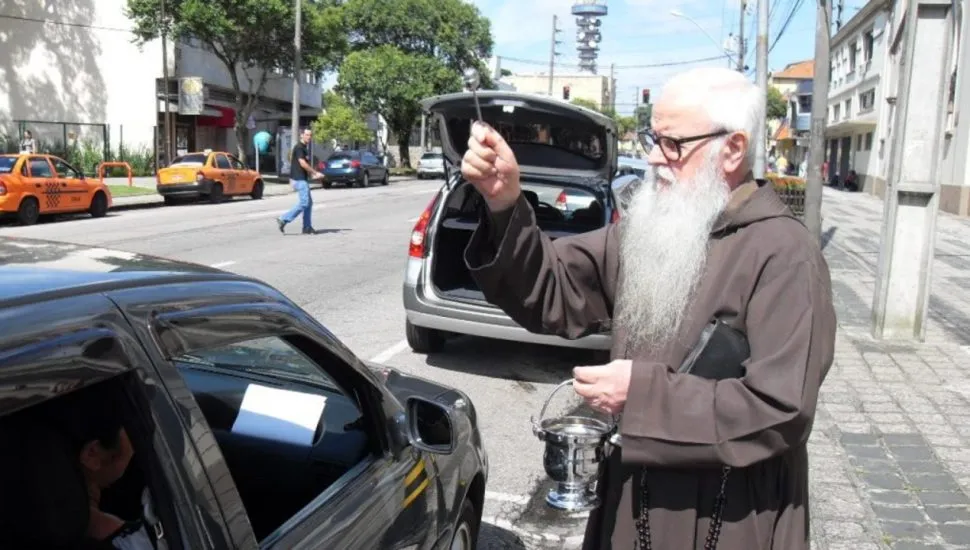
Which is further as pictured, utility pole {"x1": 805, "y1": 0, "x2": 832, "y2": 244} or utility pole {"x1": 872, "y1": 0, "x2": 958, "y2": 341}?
utility pole {"x1": 805, "y1": 0, "x2": 832, "y2": 244}

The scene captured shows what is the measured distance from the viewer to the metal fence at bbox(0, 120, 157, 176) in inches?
1172

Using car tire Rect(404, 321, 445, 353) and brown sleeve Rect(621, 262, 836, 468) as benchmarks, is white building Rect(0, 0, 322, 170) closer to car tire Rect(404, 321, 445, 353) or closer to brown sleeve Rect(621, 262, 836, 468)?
car tire Rect(404, 321, 445, 353)

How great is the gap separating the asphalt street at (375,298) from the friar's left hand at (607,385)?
2320 mm

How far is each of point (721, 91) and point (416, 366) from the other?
5.36m

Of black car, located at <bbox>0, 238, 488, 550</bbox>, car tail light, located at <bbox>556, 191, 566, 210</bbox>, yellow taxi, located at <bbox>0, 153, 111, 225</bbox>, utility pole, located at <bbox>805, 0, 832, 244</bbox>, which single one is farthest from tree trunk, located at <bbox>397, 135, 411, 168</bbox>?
black car, located at <bbox>0, 238, 488, 550</bbox>

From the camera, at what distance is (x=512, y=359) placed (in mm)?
7656

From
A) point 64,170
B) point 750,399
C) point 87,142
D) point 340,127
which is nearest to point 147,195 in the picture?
point 64,170

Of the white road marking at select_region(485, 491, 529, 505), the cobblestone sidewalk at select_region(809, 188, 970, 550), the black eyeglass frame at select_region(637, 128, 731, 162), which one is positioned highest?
the black eyeglass frame at select_region(637, 128, 731, 162)

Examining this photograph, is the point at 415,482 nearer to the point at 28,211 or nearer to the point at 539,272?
the point at 539,272

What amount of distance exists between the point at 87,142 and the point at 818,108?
26505 millimetres

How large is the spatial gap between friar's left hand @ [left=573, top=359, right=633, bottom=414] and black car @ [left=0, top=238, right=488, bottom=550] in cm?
80

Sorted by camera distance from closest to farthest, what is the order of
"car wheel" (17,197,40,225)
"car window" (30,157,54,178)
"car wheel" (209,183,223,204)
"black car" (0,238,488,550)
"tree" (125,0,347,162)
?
"black car" (0,238,488,550) < "car wheel" (17,197,40,225) < "car window" (30,157,54,178) < "car wheel" (209,183,223,204) < "tree" (125,0,347,162)

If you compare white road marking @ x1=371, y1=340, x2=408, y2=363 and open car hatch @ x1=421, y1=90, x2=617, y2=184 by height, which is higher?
open car hatch @ x1=421, y1=90, x2=617, y2=184

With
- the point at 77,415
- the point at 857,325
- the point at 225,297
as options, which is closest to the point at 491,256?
the point at 225,297
